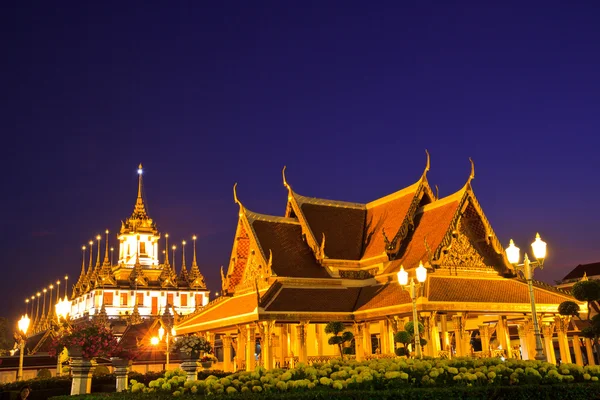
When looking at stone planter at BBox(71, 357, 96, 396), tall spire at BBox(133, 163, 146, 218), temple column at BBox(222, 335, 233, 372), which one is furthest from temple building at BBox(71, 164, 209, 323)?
stone planter at BBox(71, 357, 96, 396)

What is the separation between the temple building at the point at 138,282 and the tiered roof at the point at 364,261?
6079cm

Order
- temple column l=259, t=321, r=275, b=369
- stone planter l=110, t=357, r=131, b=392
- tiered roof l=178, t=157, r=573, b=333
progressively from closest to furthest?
1. stone planter l=110, t=357, r=131, b=392
2. temple column l=259, t=321, r=275, b=369
3. tiered roof l=178, t=157, r=573, b=333

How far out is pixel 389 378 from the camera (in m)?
12.1

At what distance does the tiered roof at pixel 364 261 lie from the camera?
25172mm

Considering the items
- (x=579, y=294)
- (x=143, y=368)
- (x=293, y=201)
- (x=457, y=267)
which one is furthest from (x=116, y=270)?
(x=579, y=294)

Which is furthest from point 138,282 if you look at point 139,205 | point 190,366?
point 190,366

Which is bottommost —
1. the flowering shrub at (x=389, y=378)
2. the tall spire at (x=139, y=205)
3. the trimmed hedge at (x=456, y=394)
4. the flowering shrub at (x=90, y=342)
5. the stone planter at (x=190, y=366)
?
the trimmed hedge at (x=456, y=394)

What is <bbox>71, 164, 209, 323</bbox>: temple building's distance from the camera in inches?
3730

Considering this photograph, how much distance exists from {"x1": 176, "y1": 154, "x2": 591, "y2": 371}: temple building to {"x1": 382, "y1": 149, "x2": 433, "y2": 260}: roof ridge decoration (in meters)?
0.05

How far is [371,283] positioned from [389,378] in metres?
16.3

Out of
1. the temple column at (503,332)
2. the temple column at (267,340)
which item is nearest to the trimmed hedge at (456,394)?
the temple column at (267,340)

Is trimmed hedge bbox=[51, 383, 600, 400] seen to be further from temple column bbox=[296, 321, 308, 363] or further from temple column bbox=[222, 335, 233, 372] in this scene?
temple column bbox=[222, 335, 233, 372]

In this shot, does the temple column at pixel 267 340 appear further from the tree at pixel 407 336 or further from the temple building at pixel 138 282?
the temple building at pixel 138 282

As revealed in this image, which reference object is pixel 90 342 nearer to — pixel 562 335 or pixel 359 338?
pixel 359 338
